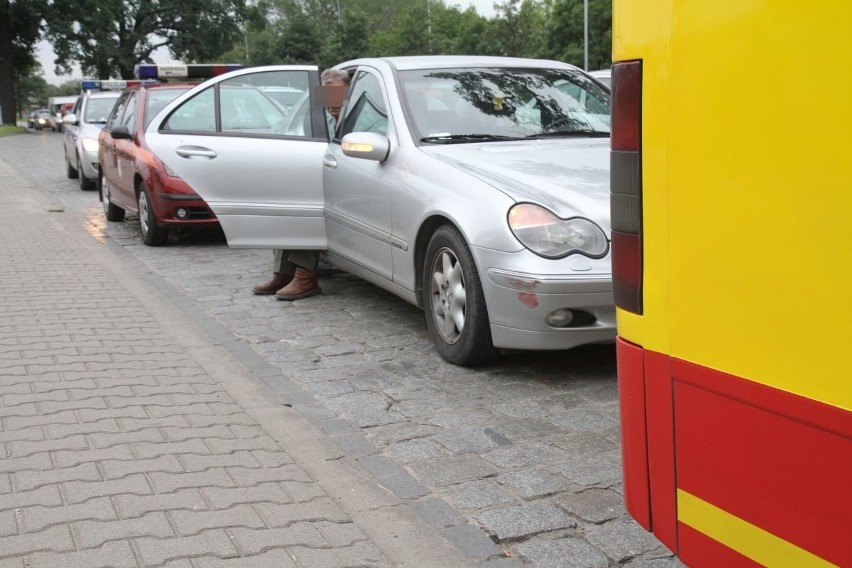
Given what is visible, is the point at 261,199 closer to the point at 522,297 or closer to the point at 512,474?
the point at 522,297

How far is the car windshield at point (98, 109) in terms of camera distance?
706 inches

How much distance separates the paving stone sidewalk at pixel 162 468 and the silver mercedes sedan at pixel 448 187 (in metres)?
1.07

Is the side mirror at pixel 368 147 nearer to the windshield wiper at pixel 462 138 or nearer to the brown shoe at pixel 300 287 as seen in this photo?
the windshield wiper at pixel 462 138

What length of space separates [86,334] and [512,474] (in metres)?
3.47

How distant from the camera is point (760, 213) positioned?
1905mm

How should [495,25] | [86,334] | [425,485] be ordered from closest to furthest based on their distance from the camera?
[425,485]
[86,334]
[495,25]

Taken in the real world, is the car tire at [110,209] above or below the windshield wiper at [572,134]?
below

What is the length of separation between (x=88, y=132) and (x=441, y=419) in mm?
14096

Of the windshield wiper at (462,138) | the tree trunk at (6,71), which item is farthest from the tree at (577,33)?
the windshield wiper at (462,138)

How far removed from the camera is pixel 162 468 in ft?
13.5

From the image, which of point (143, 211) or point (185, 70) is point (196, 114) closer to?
point (143, 211)

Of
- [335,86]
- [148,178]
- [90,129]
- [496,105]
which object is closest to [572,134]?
[496,105]

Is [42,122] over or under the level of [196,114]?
over

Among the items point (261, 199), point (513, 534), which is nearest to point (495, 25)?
point (261, 199)
